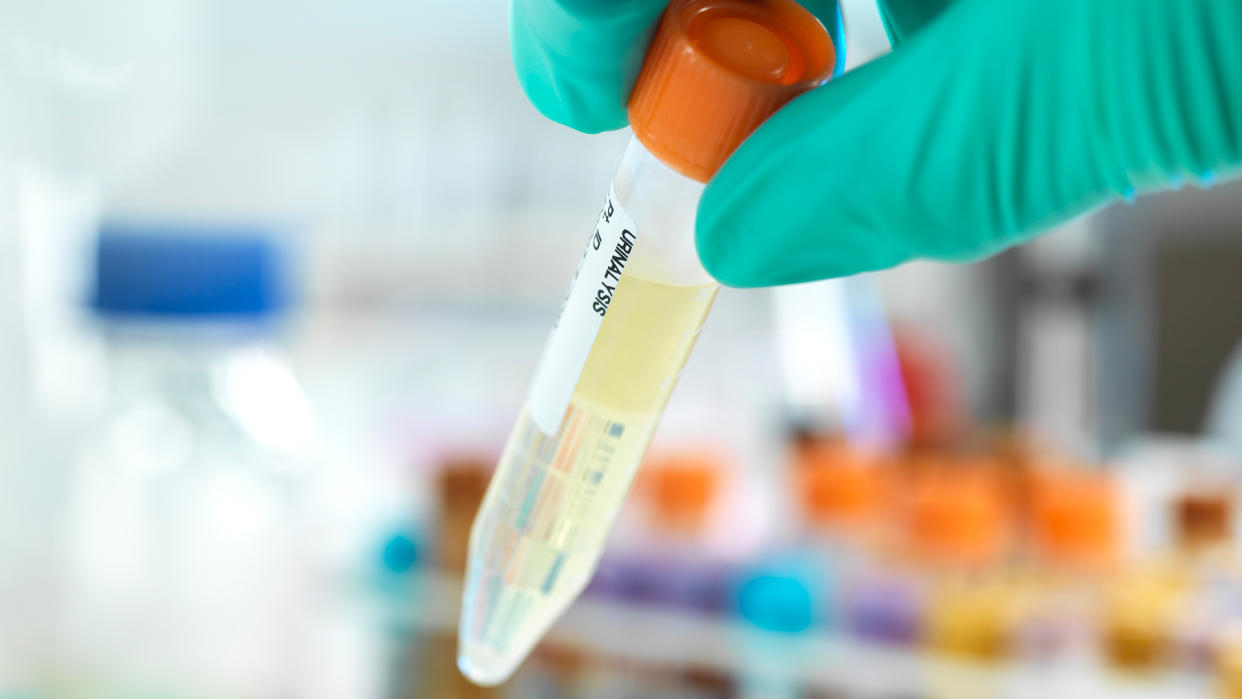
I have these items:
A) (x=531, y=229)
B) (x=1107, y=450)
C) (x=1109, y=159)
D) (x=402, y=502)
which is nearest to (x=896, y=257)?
(x=1109, y=159)

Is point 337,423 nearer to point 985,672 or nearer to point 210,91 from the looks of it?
point 210,91

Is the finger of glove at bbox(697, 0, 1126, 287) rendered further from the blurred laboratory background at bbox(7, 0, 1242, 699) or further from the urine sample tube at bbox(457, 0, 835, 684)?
the blurred laboratory background at bbox(7, 0, 1242, 699)

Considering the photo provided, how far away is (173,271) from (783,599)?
515 millimetres

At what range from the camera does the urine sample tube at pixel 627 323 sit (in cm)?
30

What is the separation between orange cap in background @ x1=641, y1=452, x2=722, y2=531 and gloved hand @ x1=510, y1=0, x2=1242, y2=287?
2.00ft

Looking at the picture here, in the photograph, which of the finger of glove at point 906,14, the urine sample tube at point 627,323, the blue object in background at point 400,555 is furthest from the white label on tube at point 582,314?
the blue object in background at point 400,555

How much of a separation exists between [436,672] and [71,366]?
1.30 feet

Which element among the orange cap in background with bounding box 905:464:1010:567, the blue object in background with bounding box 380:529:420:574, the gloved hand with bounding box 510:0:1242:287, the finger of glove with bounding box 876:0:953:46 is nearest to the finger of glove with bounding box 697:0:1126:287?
the gloved hand with bounding box 510:0:1242:287

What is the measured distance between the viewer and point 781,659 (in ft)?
2.62

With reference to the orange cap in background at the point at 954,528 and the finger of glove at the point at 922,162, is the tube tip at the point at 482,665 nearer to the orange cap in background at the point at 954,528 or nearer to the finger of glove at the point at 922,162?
the finger of glove at the point at 922,162

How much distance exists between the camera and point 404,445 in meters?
1.24

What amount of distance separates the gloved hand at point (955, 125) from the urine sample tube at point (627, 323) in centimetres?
2

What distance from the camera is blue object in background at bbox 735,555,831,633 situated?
797 mm

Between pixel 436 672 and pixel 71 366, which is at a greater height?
pixel 71 366
